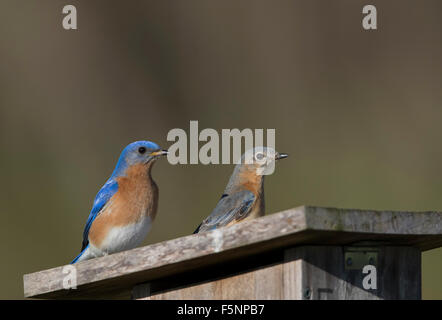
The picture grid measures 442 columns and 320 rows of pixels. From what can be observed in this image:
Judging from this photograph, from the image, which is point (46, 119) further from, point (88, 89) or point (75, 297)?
point (75, 297)

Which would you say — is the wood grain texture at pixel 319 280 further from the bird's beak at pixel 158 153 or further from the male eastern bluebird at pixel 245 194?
the bird's beak at pixel 158 153

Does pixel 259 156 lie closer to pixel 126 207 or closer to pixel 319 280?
pixel 126 207

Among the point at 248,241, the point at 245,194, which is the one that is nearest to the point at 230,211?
the point at 245,194

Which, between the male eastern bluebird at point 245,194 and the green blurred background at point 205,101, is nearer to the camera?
the male eastern bluebird at point 245,194

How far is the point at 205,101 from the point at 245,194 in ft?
11.1

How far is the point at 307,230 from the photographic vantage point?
429cm

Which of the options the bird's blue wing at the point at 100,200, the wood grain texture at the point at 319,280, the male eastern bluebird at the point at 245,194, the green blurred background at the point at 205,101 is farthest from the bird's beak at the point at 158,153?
the green blurred background at the point at 205,101

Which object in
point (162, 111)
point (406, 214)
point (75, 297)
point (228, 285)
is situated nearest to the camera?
point (406, 214)

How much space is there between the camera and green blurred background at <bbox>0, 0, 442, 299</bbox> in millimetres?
9031

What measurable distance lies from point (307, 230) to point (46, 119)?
18.3ft

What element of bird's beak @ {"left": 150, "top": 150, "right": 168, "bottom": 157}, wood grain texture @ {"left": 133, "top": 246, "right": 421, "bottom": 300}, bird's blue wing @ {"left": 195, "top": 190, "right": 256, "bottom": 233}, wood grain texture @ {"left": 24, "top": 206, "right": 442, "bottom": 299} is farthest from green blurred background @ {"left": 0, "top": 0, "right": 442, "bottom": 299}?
wood grain texture @ {"left": 133, "top": 246, "right": 421, "bottom": 300}

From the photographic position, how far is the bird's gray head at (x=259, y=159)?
662 centimetres

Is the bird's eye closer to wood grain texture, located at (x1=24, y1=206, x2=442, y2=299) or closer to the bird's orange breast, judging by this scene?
the bird's orange breast

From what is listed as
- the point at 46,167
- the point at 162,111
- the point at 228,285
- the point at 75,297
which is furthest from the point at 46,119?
the point at 228,285
